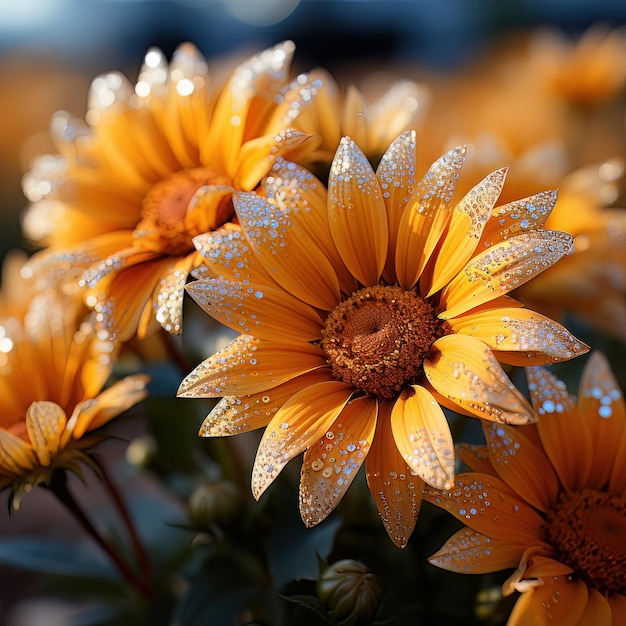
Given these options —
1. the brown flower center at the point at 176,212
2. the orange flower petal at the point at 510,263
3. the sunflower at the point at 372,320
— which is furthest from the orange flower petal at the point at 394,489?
the brown flower center at the point at 176,212

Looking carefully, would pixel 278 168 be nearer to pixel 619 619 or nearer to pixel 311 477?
pixel 311 477

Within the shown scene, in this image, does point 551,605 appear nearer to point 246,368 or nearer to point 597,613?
point 597,613

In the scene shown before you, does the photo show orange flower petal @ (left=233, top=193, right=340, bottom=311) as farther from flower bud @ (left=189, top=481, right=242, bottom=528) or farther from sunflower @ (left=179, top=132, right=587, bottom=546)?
flower bud @ (left=189, top=481, right=242, bottom=528)

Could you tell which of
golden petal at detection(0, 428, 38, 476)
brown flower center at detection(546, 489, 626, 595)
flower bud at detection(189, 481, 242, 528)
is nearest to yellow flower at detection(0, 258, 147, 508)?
golden petal at detection(0, 428, 38, 476)

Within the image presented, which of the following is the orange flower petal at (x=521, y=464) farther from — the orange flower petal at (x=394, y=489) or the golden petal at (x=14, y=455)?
the golden petal at (x=14, y=455)

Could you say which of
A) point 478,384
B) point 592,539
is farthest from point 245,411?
point 592,539

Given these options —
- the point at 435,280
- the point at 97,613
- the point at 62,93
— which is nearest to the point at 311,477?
the point at 435,280
